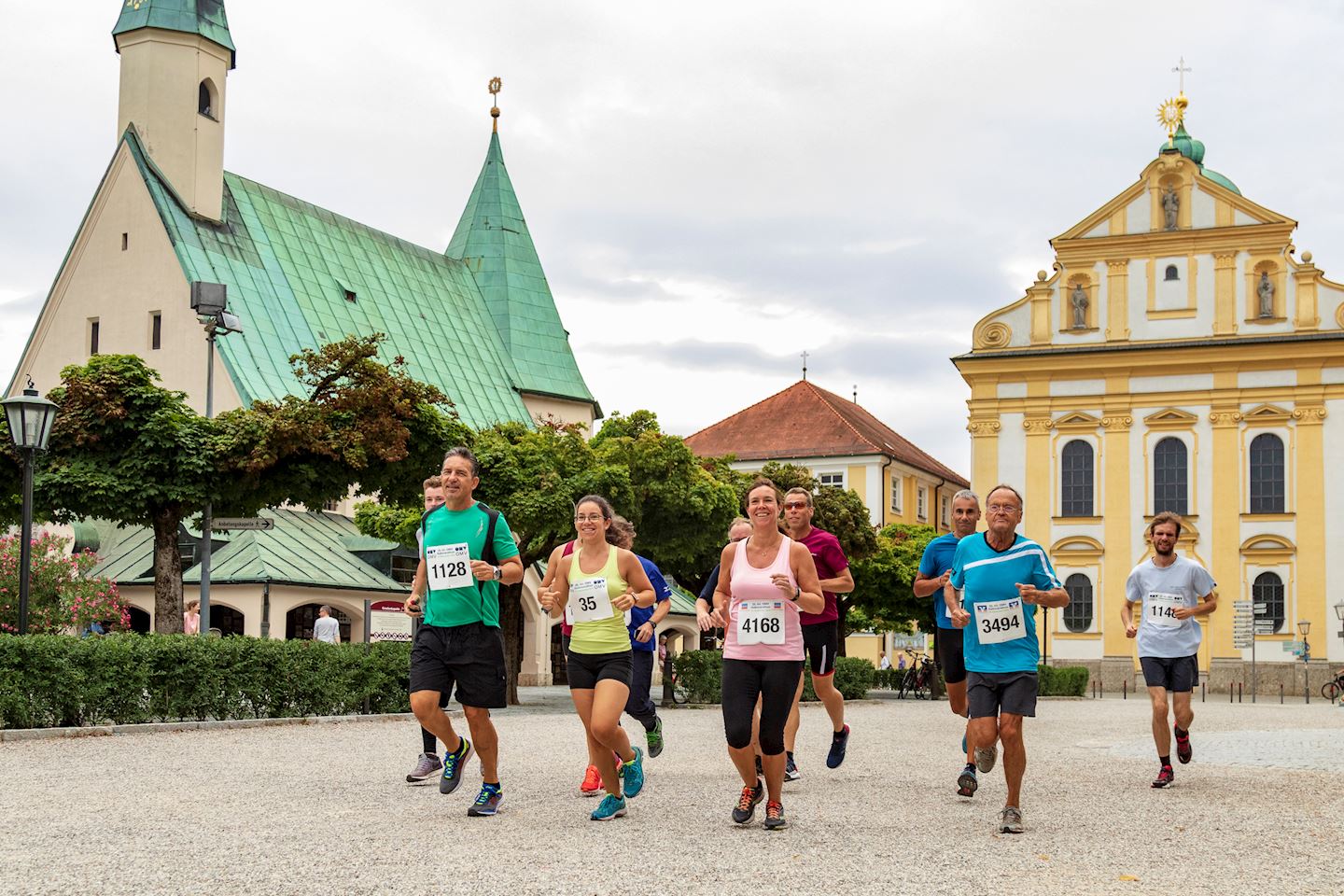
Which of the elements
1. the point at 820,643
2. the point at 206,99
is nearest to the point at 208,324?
the point at 820,643

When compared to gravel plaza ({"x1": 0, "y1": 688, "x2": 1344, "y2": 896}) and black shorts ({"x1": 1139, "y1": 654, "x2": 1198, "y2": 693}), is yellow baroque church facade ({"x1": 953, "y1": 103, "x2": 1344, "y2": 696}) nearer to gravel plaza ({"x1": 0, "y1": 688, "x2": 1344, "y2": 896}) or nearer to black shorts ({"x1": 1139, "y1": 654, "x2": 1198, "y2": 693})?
gravel plaza ({"x1": 0, "y1": 688, "x2": 1344, "y2": 896})

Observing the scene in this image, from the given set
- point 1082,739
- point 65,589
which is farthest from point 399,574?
point 1082,739

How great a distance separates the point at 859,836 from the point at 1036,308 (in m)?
48.8

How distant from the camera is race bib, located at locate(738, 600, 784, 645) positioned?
8.55m

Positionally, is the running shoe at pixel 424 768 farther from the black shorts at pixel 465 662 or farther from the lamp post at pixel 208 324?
the lamp post at pixel 208 324

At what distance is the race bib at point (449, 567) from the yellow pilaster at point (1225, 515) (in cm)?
4714

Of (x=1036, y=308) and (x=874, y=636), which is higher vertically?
(x=1036, y=308)

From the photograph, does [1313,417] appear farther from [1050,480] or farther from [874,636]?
[874,636]

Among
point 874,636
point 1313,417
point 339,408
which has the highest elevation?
point 1313,417

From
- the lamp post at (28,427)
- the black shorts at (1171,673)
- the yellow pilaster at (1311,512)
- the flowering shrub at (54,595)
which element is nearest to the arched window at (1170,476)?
the yellow pilaster at (1311,512)

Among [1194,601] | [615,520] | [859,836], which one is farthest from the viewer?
[1194,601]

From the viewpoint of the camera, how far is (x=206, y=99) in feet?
161

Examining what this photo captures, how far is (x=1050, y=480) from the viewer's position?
180 feet

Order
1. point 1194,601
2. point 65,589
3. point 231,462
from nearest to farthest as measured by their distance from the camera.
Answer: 1. point 1194,601
2. point 231,462
3. point 65,589
